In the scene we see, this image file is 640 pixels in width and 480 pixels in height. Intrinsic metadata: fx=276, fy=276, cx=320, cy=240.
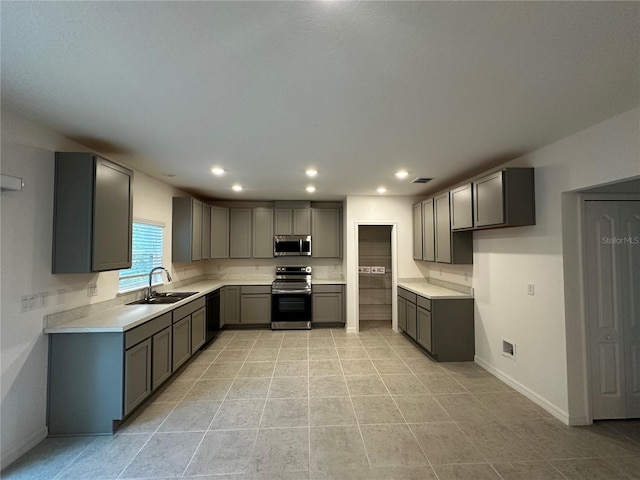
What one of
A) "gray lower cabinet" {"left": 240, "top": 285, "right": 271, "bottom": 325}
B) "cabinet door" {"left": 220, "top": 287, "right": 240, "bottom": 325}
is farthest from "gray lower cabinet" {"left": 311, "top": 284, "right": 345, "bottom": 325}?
"cabinet door" {"left": 220, "top": 287, "right": 240, "bottom": 325}

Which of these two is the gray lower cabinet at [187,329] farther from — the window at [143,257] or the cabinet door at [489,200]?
the cabinet door at [489,200]

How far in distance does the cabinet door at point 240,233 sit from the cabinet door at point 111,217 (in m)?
2.73

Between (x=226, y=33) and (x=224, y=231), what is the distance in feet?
15.0

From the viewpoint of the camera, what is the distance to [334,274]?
591cm

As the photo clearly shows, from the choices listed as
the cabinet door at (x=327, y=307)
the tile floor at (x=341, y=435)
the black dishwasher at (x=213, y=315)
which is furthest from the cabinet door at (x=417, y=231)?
the black dishwasher at (x=213, y=315)

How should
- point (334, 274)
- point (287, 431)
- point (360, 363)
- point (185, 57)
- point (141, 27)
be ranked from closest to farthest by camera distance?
point (141, 27), point (185, 57), point (287, 431), point (360, 363), point (334, 274)

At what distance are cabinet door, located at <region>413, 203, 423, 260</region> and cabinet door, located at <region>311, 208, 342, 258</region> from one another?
4.81ft

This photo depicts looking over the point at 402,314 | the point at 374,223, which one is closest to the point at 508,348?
the point at 402,314

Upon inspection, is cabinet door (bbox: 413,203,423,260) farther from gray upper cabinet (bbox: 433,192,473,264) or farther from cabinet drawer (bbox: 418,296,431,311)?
cabinet drawer (bbox: 418,296,431,311)

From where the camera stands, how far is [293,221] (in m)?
5.57

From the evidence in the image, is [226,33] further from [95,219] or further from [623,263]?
[623,263]

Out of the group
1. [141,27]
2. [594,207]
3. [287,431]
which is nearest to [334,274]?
[287,431]

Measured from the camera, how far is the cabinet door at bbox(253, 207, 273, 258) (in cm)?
558

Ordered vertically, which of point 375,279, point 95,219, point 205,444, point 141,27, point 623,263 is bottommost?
point 205,444
